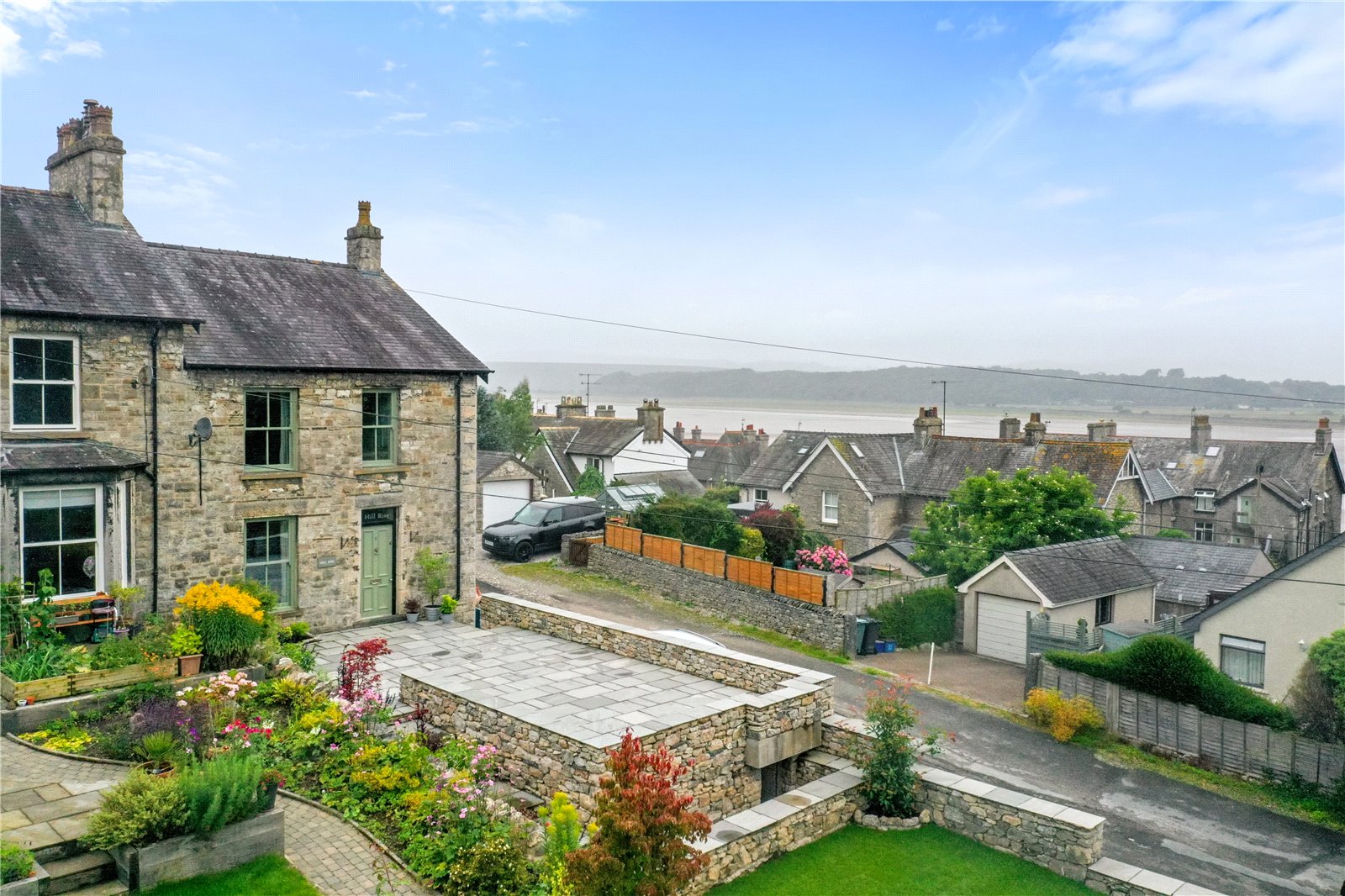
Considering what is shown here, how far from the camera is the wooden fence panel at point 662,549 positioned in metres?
29.6

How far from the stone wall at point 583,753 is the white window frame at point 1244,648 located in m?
13.1

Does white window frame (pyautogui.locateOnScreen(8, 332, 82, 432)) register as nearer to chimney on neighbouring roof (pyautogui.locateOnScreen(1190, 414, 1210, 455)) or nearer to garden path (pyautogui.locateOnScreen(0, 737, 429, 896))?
garden path (pyautogui.locateOnScreen(0, 737, 429, 896))

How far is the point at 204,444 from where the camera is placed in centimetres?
1759

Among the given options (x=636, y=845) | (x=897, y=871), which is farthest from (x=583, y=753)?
(x=897, y=871)

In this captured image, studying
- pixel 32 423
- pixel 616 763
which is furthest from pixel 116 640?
pixel 616 763

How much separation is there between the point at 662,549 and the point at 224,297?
15649 mm

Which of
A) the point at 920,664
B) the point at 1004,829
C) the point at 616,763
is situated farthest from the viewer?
the point at 920,664

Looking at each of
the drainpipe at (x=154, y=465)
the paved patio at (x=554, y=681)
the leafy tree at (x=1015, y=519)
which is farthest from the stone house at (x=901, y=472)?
the drainpipe at (x=154, y=465)

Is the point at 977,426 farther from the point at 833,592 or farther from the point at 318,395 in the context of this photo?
the point at 318,395

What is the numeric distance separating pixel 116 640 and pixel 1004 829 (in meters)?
13.2

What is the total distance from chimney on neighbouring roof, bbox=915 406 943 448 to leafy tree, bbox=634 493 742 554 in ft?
45.4

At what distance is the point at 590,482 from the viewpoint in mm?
44250

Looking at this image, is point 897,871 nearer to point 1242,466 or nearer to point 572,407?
point 1242,466

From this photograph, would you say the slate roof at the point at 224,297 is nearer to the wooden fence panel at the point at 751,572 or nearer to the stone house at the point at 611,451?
the wooden fence panel at the point at 751,572
